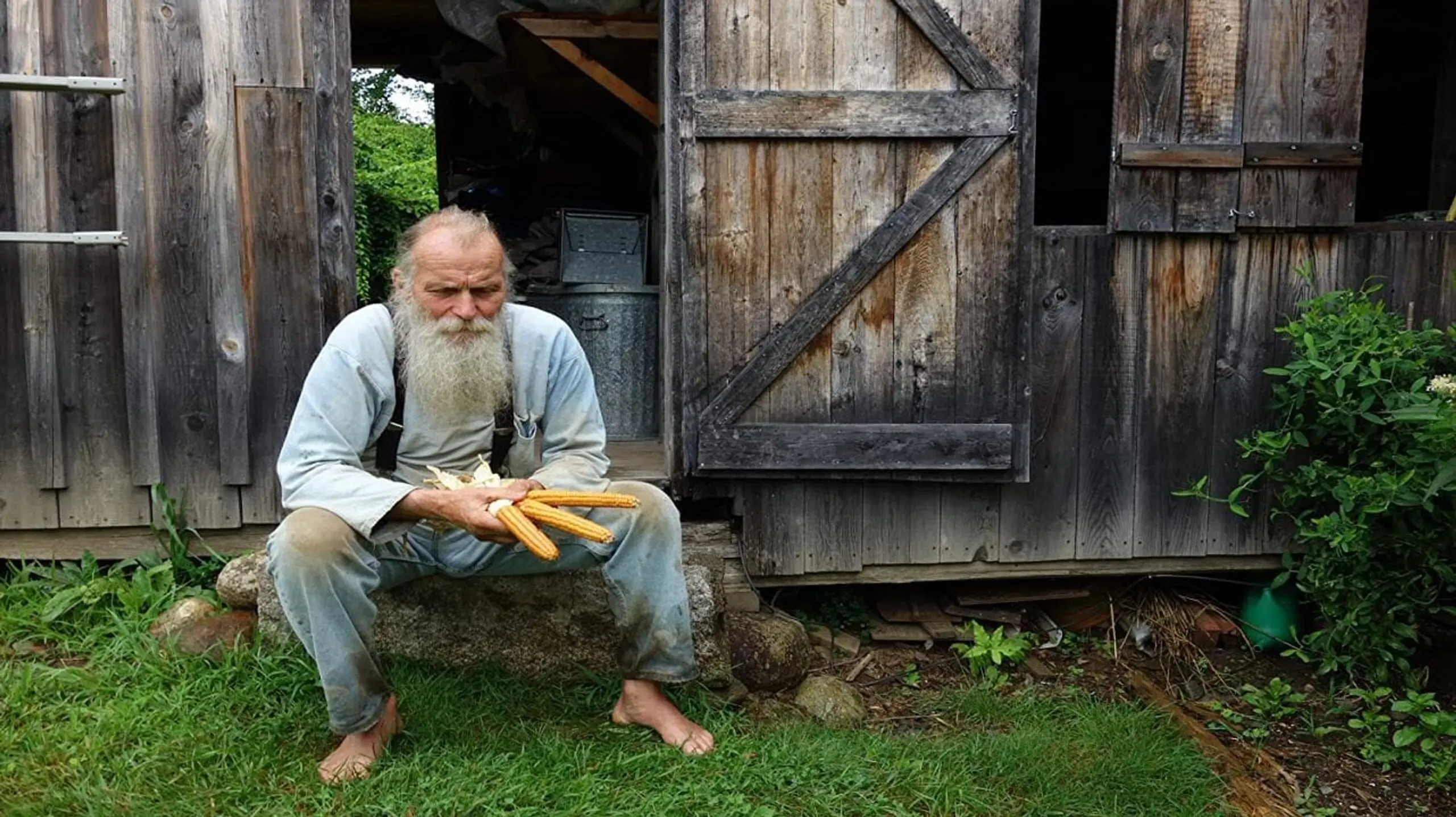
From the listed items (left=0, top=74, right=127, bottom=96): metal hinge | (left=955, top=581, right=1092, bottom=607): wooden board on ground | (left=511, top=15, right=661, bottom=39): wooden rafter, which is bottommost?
(left=955, top=581, right=1092, bottom=607): wooden board on ground

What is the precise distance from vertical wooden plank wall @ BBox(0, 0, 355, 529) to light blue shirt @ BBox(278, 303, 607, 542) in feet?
3.50

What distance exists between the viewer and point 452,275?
3297 millimetres

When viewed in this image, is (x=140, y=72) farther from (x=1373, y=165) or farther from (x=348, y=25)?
(x=1373, y=165)

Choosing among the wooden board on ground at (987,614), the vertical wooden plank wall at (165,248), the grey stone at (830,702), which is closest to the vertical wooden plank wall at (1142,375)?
the wooden board on ground at (987,614)

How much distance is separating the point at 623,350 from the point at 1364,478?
3360 mm

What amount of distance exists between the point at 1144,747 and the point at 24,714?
10.9ft

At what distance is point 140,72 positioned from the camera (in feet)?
13.5

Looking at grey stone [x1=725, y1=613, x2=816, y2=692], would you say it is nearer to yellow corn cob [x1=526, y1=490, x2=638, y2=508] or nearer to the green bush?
yellow corn cob [x1=526, y1=490, x2=638, y2=508]

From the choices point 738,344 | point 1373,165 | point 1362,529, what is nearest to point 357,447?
point 738,344

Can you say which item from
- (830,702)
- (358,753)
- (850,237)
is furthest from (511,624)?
(850,237)

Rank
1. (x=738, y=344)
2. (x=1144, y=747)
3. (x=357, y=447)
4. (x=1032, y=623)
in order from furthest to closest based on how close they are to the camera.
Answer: (x=1032, y=623) → (x=738, y=344) → (x=1144, y=747) → (x=357, y=447)

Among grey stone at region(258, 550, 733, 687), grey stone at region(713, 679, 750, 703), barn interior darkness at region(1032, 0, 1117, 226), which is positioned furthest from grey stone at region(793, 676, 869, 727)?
barn interior darkness at region(1032, 0, 1117, 226)

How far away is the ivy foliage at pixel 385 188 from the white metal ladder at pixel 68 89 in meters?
Answer: 4.67

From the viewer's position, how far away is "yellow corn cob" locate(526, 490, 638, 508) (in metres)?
3.09
